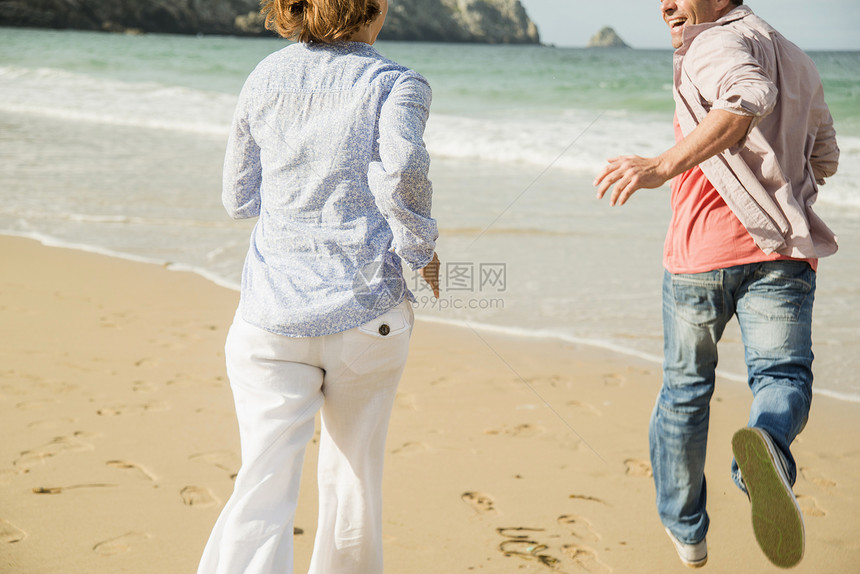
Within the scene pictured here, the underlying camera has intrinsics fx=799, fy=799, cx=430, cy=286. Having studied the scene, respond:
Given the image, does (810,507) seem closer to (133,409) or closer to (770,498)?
(770,498)

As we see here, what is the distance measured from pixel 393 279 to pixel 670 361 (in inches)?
35.4

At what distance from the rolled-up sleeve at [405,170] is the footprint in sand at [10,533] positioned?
5.17 feet

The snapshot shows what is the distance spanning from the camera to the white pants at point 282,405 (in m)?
1.71

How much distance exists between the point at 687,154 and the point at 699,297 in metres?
0.43

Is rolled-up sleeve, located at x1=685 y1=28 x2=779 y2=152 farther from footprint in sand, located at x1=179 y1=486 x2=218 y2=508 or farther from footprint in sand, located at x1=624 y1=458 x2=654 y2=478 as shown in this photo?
footprint in sand, located at x1=179 y1=486 x2=218 y2=508

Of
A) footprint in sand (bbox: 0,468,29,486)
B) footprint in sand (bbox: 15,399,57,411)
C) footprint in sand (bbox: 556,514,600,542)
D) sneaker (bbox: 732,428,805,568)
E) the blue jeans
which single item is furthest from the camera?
footprint in sand (bbox: 15,399,57,411)

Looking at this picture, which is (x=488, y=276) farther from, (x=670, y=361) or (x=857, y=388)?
(x=670, y=361)

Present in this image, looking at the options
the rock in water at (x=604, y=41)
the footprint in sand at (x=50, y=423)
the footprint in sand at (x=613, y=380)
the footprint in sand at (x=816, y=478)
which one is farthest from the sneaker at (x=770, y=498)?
the rock in water at (x=604, y=41)

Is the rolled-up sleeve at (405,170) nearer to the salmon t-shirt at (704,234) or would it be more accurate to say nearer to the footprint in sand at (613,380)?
the salmon t-shirt at (704,234)

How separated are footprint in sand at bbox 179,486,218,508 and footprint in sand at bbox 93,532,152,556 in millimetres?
206

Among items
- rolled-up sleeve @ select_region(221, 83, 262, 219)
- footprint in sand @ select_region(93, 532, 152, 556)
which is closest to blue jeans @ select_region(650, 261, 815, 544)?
rolled-up sleeve @ select_region(221, 83, 262, 219)

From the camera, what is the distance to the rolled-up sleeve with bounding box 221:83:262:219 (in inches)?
69.4

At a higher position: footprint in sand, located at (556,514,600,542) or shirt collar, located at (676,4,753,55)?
shirt collar, located at (676,4,753,55)

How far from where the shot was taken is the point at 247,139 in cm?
178
